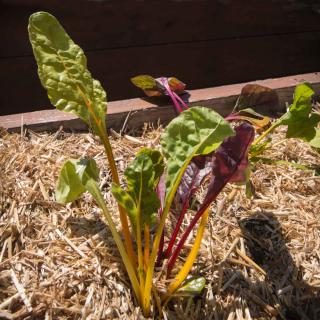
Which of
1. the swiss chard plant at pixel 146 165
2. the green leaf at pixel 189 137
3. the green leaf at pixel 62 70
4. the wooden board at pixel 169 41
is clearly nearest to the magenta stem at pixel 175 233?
the swiss chard plant at pixel 146 165

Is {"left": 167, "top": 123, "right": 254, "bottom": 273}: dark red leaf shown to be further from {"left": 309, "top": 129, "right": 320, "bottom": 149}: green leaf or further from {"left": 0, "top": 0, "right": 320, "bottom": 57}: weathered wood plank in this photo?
{"left": 0, "top": 0, "right": 320, "bottom": 57}: weathered wood plank

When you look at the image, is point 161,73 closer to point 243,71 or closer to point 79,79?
point 243,71

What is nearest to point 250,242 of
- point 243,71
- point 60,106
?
point 60,106

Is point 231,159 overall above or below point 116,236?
above

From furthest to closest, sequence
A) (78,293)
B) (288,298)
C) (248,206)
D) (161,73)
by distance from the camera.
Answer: (161,73)
(248,206)
(288,298)
(78,293)

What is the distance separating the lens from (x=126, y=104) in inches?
53.3

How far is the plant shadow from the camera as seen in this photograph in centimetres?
95

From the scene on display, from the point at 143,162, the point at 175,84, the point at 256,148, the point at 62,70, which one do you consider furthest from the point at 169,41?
the point at 143,162

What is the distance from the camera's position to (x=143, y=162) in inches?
31.1

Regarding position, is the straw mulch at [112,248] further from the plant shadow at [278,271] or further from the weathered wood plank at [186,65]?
the weathered wood plank at [186,65]

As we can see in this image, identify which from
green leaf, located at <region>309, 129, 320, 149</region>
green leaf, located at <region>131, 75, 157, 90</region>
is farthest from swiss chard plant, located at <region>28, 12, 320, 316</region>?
green leaf, located at <region>131, 75, 157, 90</region>

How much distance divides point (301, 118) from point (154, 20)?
3.32 feet

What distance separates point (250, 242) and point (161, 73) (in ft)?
3.75

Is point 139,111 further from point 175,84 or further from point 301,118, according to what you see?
point 301,118
